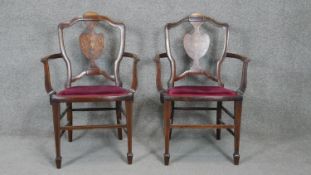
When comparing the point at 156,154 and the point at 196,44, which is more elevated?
the point at 196,44

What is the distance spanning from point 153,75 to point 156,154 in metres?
0.60

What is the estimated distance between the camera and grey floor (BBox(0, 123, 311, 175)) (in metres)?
2.17

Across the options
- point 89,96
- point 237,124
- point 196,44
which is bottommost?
point 237,124

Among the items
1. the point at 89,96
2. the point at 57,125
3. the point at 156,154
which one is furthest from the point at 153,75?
the point at 57,125

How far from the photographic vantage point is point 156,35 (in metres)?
2.66

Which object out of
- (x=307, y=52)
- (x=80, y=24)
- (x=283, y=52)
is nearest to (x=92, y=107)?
(x=80, y=24)

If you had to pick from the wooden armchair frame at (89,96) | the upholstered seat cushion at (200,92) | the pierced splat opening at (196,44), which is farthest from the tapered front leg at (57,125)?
the pierced splat opening at (196,44)

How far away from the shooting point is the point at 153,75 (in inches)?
107

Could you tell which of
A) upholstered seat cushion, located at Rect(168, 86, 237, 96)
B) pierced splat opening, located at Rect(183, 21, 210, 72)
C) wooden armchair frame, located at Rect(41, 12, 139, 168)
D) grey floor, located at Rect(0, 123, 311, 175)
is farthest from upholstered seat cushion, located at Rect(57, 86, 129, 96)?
pierced splat opening, located at Rect(183, 21, 210, 72)

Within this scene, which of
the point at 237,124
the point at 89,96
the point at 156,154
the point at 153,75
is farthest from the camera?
the point at 153,75

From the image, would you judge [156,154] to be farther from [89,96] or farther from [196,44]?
[196,44]

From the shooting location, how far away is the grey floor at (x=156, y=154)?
2.17m

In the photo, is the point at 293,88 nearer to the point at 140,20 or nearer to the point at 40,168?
the point at 140,20

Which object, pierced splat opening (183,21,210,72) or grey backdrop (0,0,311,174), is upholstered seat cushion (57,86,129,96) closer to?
grey backdrop (0,0,311,174)
